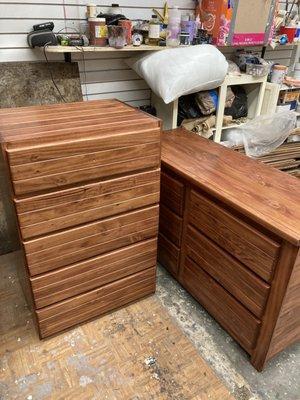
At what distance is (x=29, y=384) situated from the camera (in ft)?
4.18

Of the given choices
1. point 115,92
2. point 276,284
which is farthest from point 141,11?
point 276,284

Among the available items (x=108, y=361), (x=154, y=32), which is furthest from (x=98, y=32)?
(x=108, y=361)

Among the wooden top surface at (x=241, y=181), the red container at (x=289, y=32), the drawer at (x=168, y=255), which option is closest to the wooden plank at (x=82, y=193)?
the wooden top surface at (x=241, y=181)

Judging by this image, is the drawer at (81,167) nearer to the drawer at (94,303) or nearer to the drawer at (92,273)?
the drawer at (92,273)

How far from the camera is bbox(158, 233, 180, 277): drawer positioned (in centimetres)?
171

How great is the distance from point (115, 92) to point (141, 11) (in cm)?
47

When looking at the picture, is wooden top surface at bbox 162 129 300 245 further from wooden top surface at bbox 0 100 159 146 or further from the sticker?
the sticker

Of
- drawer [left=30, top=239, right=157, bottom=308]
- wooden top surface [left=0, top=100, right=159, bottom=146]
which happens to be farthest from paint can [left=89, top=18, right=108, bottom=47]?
drawer [left=30, top=239, right=157, bottom=308]

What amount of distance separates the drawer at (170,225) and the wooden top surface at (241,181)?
0.86ft

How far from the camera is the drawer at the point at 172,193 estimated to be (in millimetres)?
1530

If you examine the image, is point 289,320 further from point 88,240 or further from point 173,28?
point 173,28

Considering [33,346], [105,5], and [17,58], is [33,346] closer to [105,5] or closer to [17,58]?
[17,58]

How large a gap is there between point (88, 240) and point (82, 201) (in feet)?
0.62

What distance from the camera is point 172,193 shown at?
158 cm
